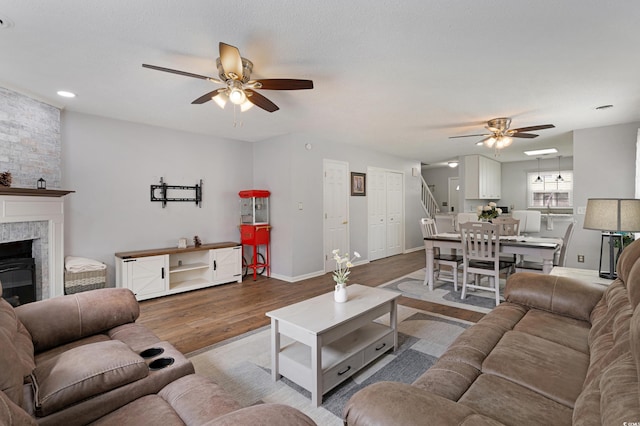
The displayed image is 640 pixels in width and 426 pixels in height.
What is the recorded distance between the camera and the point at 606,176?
4.79 meters

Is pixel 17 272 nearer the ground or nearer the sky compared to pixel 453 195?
nearer the ground

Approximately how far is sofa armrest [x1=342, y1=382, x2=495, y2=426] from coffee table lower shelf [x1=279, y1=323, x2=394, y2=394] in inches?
38.5

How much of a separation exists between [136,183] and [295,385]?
3813 mm

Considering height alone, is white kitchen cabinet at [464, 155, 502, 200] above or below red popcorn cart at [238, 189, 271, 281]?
above

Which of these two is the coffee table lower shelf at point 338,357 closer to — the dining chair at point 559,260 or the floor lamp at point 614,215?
the floor lamp at point 614,215

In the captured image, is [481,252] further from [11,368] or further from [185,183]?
[185,183]

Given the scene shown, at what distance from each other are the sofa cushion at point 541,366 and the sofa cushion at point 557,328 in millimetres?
88

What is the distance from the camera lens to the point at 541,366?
1.48 m

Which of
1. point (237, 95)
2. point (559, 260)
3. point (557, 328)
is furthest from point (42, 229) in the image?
point (559, 260)

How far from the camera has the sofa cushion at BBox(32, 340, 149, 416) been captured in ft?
3.82

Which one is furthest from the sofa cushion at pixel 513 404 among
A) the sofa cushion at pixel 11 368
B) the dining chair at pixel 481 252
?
the dining chair at pixel 481 252

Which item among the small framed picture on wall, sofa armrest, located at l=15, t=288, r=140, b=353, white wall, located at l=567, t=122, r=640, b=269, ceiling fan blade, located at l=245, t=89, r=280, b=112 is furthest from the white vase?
white wall, located at l=567, t=122, r=640, b=269

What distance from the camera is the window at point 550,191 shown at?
8.17 metres

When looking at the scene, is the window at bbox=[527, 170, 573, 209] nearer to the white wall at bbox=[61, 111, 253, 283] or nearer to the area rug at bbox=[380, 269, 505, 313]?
the area rug at bbox=[380, 269, 505, 313]
